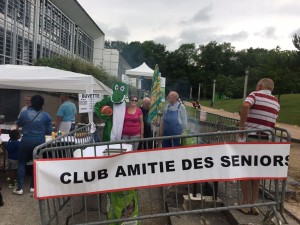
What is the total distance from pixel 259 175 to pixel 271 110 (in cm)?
111

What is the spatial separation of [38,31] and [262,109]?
20.2m

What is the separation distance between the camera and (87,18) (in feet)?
119

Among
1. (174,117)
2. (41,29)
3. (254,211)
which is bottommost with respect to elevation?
(254,211)

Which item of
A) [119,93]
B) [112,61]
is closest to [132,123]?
[119,93]

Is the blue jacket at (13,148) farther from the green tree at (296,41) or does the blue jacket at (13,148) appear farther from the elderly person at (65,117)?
the green tree at (296,41)

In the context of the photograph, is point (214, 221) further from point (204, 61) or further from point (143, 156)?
point (204, 61)

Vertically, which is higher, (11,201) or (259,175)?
(259,175)

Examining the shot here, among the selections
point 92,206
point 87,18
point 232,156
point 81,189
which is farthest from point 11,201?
point 87,18

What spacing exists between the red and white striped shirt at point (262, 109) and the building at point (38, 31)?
12124 millimetres

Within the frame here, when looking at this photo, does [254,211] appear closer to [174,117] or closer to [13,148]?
[174,117]

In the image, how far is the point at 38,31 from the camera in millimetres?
22328

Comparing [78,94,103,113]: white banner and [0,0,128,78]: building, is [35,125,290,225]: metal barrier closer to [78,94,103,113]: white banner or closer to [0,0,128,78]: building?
[78,94,103,113]: white banner

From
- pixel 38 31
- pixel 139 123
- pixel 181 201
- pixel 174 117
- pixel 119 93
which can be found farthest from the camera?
pixel 38 31

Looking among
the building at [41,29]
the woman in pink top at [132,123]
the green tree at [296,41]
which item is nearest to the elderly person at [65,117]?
the woman in pink top at [132,123]
